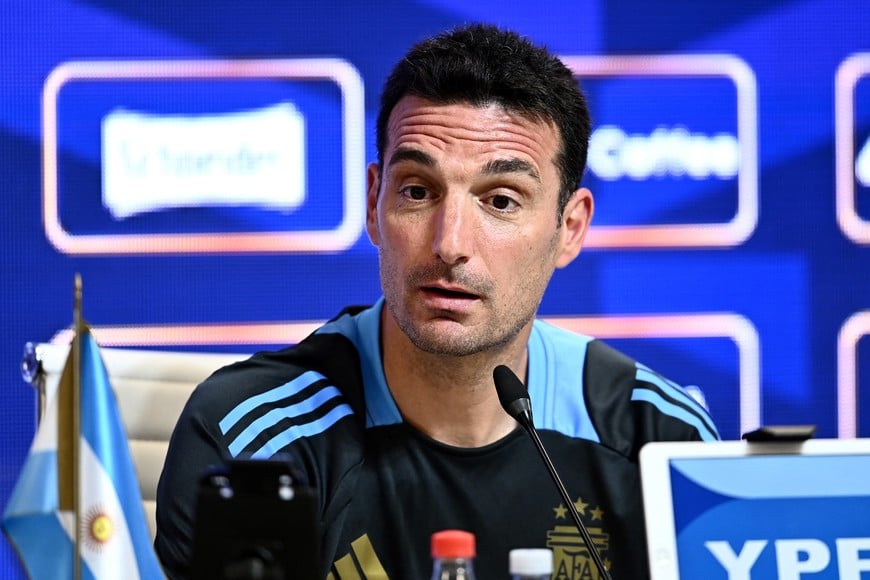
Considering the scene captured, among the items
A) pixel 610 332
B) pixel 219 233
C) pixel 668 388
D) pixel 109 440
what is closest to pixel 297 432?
pixel 109 440

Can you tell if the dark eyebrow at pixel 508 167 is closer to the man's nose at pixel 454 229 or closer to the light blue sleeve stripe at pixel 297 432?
the man's nose at pixel 454 229

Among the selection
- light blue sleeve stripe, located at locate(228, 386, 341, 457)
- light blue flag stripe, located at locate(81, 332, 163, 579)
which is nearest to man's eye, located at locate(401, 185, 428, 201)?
light blue sleeve stripe, located at locate(228, 386, 341, 457)

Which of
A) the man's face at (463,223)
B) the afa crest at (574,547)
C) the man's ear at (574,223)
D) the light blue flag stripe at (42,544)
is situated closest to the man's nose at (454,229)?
the man's face at (463,223)

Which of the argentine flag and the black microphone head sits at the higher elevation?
the black microphone head

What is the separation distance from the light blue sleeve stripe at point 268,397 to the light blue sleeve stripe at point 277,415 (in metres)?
0.02

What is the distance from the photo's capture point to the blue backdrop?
8.54ft

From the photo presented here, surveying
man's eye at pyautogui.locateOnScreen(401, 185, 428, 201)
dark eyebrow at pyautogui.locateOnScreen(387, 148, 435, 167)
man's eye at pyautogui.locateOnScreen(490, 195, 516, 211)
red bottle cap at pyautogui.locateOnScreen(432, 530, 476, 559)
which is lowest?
red bottle cap at pyautogui.locateOnScreen(432, 530, 476, 559)

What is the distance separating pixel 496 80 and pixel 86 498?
0.93m

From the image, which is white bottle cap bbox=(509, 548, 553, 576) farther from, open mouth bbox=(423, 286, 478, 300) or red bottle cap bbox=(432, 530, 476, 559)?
open mouth bbox=(423, 286, 478, 300)

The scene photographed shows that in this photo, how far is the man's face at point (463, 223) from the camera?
1.76 m

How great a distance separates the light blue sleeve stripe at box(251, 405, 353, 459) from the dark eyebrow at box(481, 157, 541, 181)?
1.38ft

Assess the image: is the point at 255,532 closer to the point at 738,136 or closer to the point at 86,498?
the point at 86,498

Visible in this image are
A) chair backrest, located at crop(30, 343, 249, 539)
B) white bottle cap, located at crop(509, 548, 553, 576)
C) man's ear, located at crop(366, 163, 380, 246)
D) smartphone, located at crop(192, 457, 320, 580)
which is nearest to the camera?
smartphone, located at crop(192, 457, 320, 580)

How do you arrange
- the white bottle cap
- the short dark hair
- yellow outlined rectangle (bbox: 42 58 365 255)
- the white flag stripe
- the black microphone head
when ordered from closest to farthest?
the white bottle cap, the white flag stripe, the black microphone head, the short dark hair, yellow outlined rectangle (bbox: 42 58 365 255)
